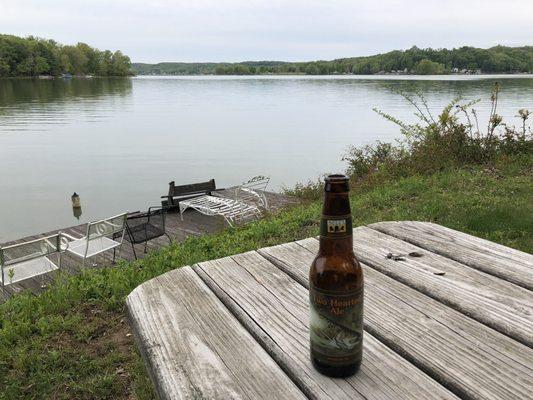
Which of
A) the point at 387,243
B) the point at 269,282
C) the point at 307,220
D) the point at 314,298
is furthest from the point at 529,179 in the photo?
the point at 314,298

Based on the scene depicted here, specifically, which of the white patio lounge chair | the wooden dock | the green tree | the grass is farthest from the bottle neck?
the green tree

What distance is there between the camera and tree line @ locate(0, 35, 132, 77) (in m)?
129

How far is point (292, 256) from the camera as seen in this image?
80.0 inches

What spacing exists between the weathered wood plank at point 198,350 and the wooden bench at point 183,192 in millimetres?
10975

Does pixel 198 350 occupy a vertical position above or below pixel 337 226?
below

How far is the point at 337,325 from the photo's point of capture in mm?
1086

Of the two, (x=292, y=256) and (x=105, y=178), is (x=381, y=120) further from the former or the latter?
(x=292, y=256)

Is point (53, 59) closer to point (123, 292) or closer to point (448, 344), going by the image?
point (123, 292)

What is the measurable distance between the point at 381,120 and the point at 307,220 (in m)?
39.0

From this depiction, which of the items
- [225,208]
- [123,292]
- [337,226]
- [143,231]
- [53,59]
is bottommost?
[225,208]

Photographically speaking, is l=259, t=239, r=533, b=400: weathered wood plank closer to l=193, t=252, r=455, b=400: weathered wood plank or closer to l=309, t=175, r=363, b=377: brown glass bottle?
l=193, t=252, r=455, b=400: weathered wood plank

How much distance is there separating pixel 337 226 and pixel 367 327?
433 millimetres

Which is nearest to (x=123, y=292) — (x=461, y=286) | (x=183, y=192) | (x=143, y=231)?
(x=461, y=286)

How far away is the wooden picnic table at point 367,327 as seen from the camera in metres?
1.13
